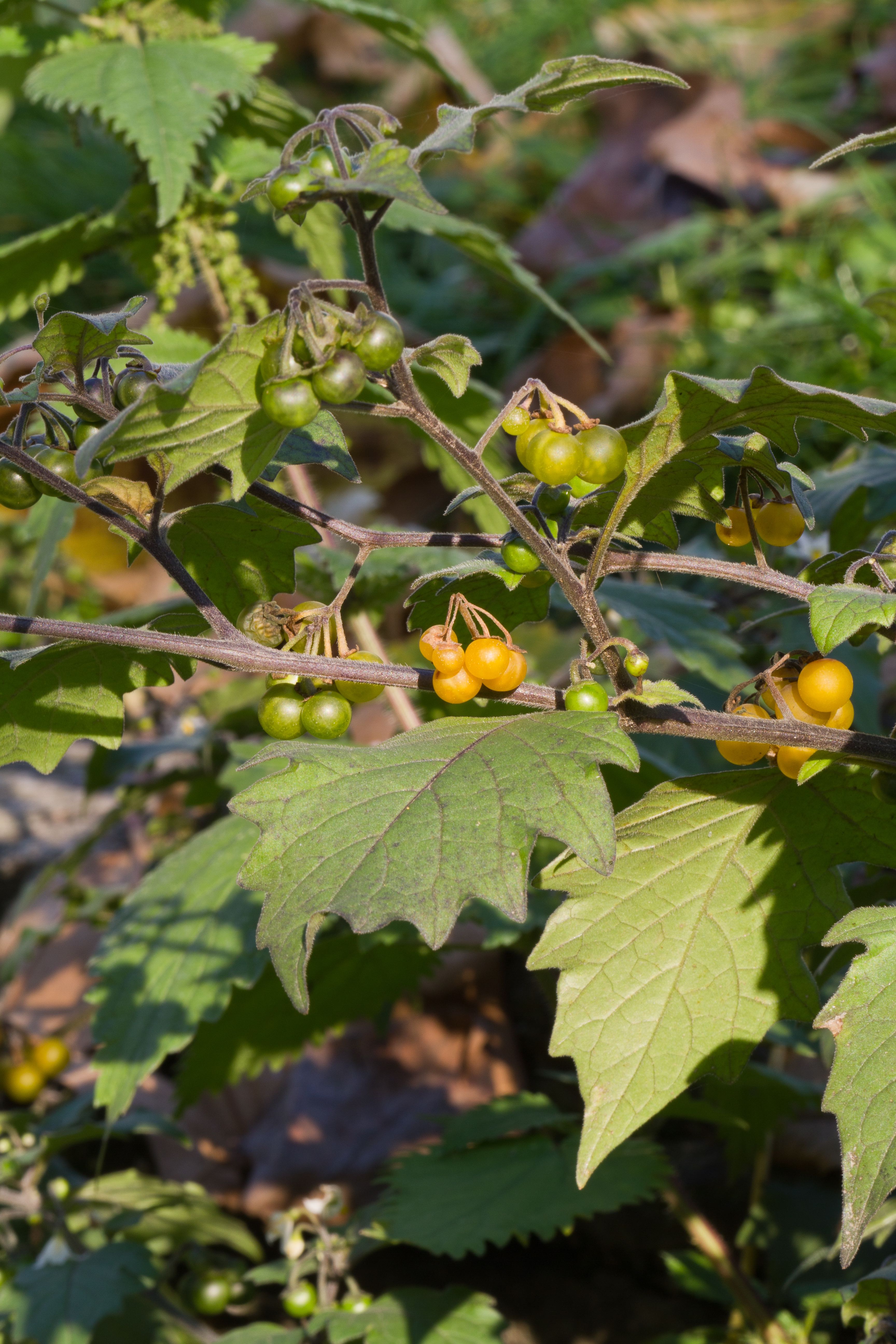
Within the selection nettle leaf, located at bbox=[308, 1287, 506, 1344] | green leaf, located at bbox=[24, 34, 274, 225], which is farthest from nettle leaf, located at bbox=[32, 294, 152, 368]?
nettle leaf, located at bbox=[308, 1287, 506, 1344]

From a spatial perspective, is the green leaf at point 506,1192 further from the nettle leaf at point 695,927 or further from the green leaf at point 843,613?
the green leaf at point 843,613

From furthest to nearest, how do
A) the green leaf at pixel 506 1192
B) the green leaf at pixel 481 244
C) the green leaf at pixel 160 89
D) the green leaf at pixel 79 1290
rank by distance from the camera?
the green leaf at pixel 481 244
the green leaf at pixel 160 89
the green leaf at pixel 79 1290
the green leaf at pixel 506 1192

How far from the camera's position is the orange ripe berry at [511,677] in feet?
2.57

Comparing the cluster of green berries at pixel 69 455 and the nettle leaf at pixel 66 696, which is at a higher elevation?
the cluster of green berries at pixel 69 455

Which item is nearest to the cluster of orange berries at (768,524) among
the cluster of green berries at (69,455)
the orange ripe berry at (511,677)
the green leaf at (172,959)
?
the orange ripe berry at (511,677)

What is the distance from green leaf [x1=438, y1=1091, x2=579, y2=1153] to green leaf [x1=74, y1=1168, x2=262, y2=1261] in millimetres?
485

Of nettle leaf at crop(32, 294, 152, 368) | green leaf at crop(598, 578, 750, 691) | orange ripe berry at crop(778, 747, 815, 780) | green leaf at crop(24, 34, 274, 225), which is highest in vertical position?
green leaf at crop(24, 34, 274, 225)

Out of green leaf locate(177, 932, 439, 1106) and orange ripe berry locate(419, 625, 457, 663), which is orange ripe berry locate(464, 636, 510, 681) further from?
green leaf locate(177, 932, 439, 1106)

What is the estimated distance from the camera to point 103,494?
0.79 metres

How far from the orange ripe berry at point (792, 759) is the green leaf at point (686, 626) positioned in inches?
26.2

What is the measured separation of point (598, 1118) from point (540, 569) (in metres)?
0.42

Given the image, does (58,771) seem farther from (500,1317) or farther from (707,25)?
(707,25)

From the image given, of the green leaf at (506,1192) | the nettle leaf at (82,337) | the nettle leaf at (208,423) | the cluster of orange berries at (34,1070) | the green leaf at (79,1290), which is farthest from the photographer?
the cluster of orange berries at (34,1070)

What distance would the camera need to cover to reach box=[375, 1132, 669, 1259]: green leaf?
1349 millimetres
